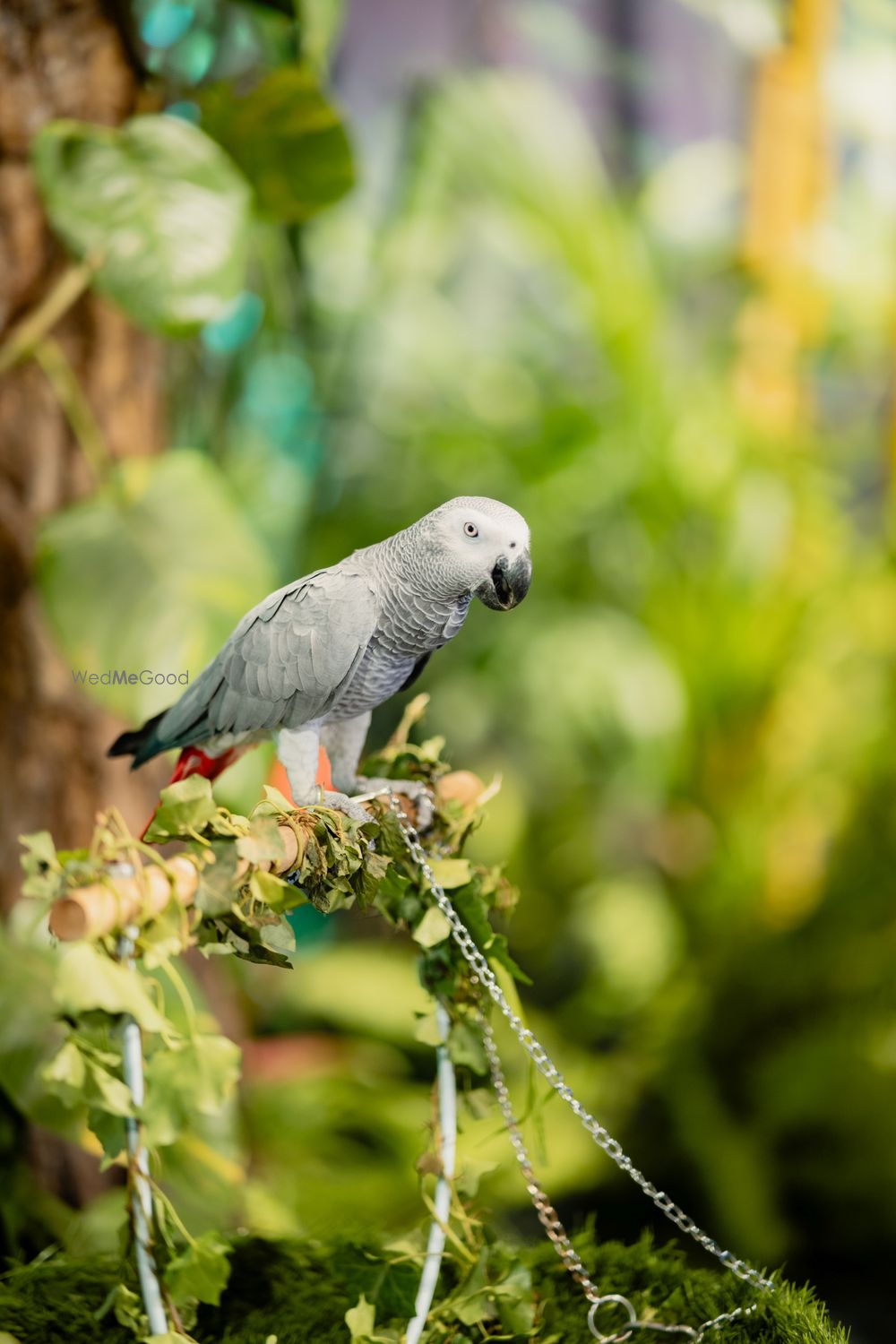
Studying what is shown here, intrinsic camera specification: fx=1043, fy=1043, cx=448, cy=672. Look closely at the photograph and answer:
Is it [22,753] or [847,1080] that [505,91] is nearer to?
[22,753]

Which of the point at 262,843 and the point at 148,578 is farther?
the point at 148,578

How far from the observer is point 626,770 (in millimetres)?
1688

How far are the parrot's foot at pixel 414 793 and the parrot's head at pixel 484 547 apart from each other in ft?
0.45

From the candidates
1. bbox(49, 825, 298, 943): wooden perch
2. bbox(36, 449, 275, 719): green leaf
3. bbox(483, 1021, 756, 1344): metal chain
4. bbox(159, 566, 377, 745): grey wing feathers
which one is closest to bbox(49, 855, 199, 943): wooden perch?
bbox(49, 825, 298, 943): wooden perch

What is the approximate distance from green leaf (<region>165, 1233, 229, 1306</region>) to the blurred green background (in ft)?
2.37

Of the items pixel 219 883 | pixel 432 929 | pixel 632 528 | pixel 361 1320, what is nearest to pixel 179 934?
pixel 219 883

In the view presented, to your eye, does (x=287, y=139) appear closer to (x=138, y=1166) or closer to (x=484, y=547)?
(x=484, y=547)

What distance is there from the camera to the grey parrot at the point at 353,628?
1.66 feet

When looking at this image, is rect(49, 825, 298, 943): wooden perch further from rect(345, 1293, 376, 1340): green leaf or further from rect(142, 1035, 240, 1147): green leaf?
rect(345, 1293, 376, 1340): green leaf

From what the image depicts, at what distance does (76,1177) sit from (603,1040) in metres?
0.98

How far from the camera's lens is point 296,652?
0.51 meters

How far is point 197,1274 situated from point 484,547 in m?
0.36

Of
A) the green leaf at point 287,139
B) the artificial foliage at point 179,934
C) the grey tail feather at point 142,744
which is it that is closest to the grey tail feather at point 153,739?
the grey tail feather at point 142,744

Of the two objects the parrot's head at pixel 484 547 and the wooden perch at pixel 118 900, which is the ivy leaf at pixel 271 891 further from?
the parrot's head at pixel 484 547
